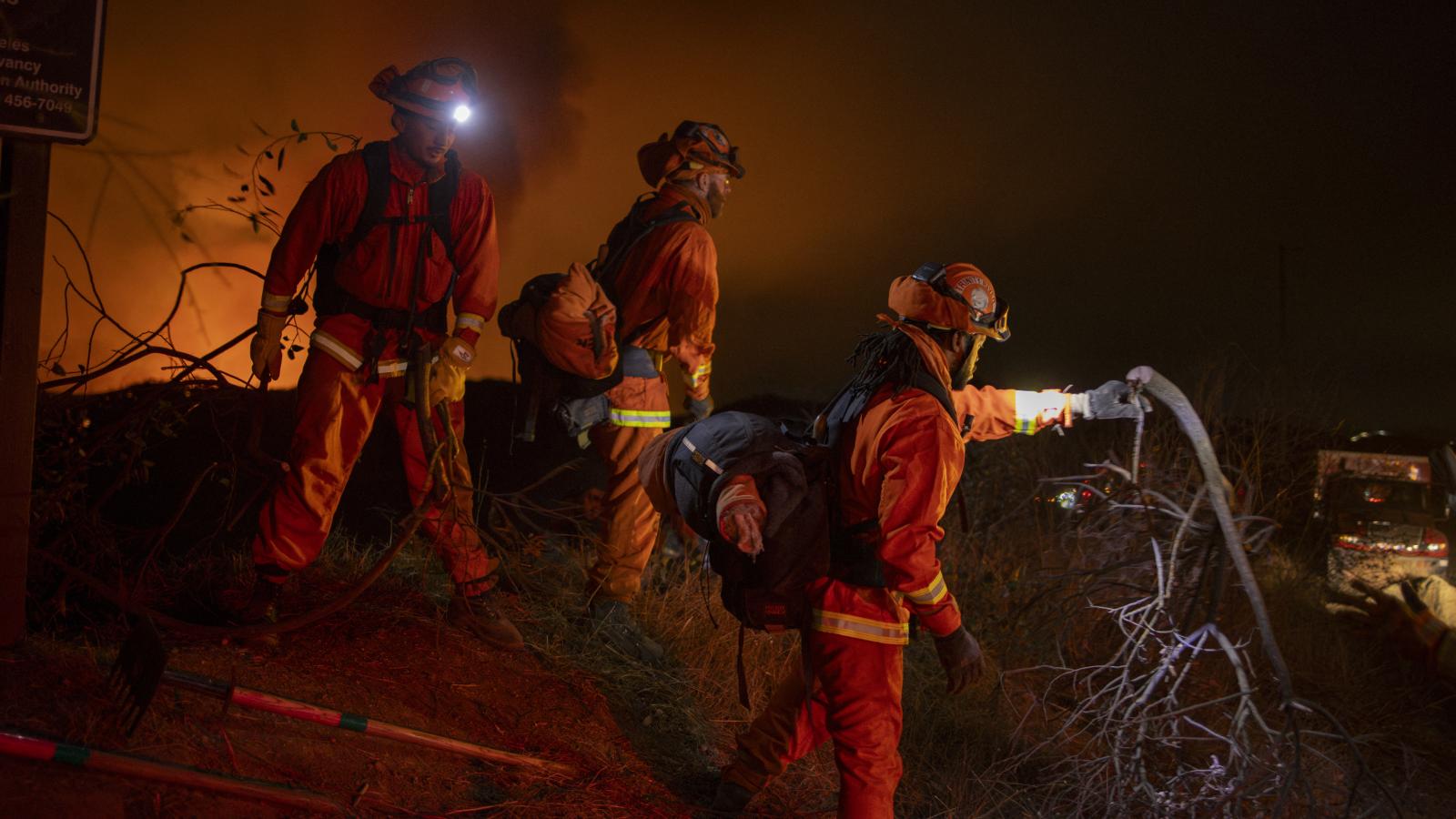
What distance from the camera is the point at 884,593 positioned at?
319cm

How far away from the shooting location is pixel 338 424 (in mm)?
3775

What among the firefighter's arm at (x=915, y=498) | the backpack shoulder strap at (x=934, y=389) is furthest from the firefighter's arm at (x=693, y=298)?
Result: the firefighter's arm at (x=915, y=498)

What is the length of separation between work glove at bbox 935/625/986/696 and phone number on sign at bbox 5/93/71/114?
10.5ft

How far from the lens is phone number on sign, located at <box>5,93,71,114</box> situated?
286 cm

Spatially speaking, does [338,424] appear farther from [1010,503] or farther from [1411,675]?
[1411,675]

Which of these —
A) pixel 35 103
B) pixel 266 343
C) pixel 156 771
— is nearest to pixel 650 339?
pixel 266 343

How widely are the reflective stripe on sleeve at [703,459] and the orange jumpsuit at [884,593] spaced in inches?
18.3

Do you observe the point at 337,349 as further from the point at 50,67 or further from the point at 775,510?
the point at 775,510

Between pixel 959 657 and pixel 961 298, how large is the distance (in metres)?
1.24

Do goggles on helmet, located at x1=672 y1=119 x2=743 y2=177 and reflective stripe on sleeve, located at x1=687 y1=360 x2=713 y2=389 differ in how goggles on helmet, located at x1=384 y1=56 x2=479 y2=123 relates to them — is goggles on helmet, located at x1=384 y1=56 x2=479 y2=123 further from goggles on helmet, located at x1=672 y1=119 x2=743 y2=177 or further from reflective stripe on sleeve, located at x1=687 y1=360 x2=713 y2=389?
reflective stripe on sleeve, located at x1=687 y1=360 x2=713 y2=389

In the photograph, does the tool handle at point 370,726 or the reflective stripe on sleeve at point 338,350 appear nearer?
the tool handle at point 370,726

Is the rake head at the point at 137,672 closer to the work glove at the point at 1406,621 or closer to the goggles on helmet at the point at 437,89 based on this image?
the goggles on helmet at the point at 437,89

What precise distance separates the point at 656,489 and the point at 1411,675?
6.53 m

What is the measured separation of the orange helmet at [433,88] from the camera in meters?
3.80
